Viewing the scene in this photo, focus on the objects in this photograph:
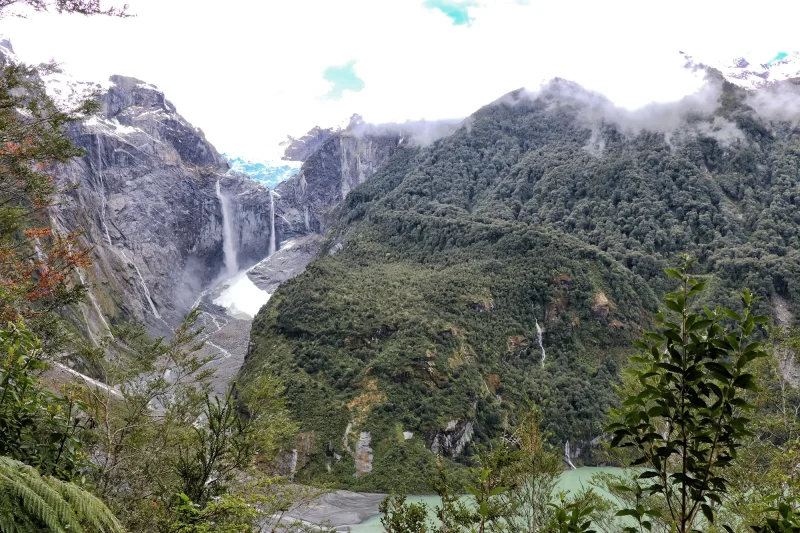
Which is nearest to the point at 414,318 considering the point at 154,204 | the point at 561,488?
the point at 561,488

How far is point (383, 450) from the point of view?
42094mm

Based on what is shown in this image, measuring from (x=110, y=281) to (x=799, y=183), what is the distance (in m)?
112

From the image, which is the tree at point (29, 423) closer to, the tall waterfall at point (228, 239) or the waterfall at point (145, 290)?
the waterfall at point (145, 290)

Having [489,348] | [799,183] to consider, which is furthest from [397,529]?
[799,183]

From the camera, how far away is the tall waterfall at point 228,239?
13962 cm

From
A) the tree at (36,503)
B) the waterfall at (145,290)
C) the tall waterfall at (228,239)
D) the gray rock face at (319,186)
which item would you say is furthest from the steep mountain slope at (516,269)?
the tall waterfall at (228,239)

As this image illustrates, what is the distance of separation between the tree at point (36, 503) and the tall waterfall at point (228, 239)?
14279 centimetres

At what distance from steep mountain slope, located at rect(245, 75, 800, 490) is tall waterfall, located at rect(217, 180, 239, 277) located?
142 ft

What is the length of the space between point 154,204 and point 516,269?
300ft

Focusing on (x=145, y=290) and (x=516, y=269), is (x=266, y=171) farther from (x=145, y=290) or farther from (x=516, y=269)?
(x=516, y=269)

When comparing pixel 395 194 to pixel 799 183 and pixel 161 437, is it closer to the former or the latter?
pixel 799 183

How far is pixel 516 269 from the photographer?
66188 millimetres

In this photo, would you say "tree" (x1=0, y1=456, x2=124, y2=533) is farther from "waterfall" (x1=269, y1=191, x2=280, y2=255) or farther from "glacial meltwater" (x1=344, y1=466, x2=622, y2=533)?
"waterfall" (x1=269, y1=191, x2=280, y2=255)

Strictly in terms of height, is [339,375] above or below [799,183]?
below
